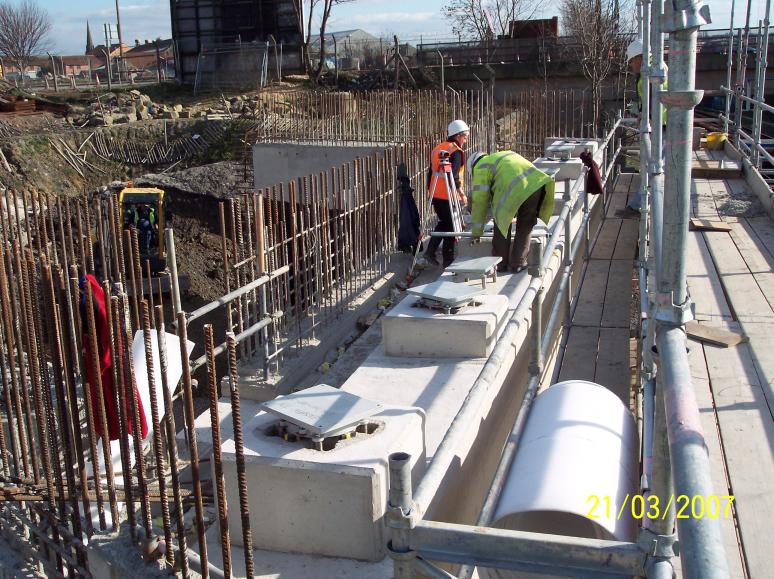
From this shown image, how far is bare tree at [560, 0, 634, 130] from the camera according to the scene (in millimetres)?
21227

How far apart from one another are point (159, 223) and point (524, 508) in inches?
581

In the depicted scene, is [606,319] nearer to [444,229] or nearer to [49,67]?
[444,229]

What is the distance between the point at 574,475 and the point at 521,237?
3765 mm

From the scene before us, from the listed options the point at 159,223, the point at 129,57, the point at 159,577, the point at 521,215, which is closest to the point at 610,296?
the point at 521,215

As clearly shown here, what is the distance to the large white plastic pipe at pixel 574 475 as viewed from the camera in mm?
3211

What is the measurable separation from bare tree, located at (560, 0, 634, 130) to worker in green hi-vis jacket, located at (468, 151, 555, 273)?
41.9 feet

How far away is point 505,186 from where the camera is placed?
270 inches

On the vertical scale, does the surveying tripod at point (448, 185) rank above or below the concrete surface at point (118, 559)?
above

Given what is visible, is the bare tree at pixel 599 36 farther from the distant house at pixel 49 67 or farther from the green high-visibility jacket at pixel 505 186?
the distant house at pixel 49 67

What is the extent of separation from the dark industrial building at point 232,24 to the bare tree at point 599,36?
14.9m

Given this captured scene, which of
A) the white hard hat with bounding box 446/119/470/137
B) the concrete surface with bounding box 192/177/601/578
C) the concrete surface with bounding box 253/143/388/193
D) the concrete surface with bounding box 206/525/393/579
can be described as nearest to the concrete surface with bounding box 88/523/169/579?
the concrete surface with bounding box 206/525/393/579

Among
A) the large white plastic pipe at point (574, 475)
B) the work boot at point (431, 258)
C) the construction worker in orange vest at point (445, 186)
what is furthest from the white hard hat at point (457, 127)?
the large white plastic pipe at point (574, 475)

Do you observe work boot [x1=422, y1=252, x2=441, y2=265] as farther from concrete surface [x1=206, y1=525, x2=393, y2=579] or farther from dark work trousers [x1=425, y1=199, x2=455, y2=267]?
concrete surface [x1=206, y1=525, x2=393, y2=579]

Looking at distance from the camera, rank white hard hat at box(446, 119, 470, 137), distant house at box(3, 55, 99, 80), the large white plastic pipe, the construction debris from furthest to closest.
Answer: distant house at box(3, 55, 99, 80) → the construction debris → white hard hat at box(446, 119, 470, 137) → the large white plastic pipe
